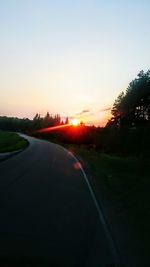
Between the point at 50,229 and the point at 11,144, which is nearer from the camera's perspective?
the point at 50,229

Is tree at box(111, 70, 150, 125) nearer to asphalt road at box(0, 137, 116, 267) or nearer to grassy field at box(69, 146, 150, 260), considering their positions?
grassy field at box(69, 146, 150, 260)

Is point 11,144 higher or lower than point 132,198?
lower

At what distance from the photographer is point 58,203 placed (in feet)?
47.6

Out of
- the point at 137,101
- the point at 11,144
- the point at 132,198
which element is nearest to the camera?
the point at 132,198

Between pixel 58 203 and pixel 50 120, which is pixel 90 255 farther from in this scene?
pixel 50 120

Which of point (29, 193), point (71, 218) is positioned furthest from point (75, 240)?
point (29, 193)

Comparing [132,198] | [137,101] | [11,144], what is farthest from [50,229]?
[137,101]

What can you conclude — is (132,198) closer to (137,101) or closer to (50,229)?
(50,229)

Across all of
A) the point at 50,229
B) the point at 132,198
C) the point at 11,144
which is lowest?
the point at 11,144

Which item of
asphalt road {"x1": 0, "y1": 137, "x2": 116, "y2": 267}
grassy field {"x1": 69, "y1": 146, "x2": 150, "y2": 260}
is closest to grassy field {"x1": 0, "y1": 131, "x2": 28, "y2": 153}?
grassy field {"x1": 69, "y1": 146, "x2": 150, "y2": 260}

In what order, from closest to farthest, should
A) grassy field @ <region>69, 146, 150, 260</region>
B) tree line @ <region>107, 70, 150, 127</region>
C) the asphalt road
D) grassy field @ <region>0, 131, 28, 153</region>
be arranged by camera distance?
the asphalt road < grassy field @ <region>69, 146, 150, 260</region> < grassy field @ <region>0, 131, 28, 153</region> < tree line @ <region>107, 70, 150, 127</region>

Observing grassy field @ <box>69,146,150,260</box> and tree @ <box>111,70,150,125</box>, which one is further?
tree @ <box>111,70,150,125</box>

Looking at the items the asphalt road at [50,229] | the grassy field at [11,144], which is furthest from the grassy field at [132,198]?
the grassy field at [11,144]

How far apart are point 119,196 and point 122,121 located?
83582mm
